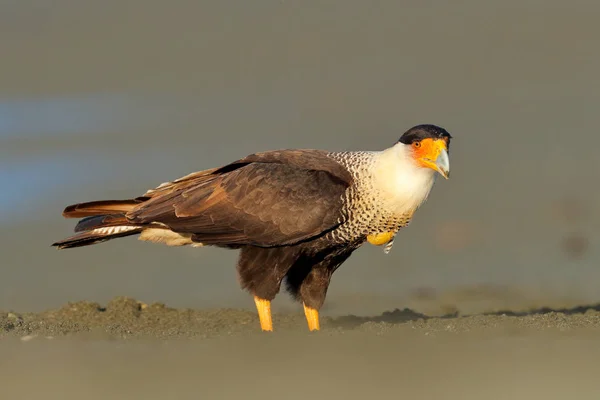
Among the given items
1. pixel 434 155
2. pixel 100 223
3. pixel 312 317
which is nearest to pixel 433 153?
pixel 434 155

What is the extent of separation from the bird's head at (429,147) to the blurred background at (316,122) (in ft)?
8.74

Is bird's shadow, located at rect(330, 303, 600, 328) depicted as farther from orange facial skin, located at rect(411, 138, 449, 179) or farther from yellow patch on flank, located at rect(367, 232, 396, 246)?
orange facial skin, located at rect(411, 138, 449, 179)

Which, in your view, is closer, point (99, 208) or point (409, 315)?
point (99, 208)

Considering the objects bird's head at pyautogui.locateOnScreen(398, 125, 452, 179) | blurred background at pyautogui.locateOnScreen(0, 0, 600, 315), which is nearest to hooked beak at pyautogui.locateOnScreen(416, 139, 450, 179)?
bird's head at pyautogui.locateOnScreen(398, 125, 452, 179)

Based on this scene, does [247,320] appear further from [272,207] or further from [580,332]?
[580,332]

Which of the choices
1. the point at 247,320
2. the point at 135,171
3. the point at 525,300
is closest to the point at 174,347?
the point at 247,320

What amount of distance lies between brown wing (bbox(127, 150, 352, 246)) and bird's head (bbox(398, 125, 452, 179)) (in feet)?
1.86

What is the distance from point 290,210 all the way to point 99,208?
1.60 metres

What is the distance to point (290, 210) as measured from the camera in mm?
9344

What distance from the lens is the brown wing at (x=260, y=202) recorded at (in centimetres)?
931

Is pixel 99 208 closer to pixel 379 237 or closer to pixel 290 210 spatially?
pixel 290 210

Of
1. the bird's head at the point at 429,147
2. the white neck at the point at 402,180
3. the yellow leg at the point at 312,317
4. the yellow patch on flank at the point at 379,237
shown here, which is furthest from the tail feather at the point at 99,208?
the bird's head at the point at 429,147

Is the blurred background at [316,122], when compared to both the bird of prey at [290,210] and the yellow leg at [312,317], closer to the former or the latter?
the yellow leg at [312,317]

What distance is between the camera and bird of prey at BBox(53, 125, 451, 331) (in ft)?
30.5
